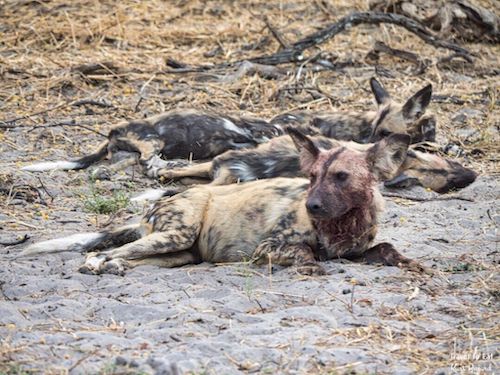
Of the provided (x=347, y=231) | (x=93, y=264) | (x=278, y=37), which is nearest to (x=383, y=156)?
(x=347, y=231)

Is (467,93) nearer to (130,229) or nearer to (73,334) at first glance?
(130,229)

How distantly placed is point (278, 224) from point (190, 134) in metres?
2.42

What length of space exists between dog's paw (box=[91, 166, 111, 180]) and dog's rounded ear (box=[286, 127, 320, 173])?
1.93 metres

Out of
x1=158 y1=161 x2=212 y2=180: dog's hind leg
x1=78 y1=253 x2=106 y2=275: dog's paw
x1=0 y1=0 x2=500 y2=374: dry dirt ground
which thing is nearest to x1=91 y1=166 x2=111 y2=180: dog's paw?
x1=0 y1=0 x2=500 y2=374: dry dirt ground

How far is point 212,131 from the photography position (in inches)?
270

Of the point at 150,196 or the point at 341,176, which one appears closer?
the point at 341,176

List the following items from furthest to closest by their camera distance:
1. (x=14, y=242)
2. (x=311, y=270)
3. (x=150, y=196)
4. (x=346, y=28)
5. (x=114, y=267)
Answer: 1. (x=346, y=28)
2. (x=150, y=196)
3. (x=14, y=242)
4. (x=114, y=267)
5. (x=311, y=270)

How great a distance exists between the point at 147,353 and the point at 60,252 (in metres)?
1.60

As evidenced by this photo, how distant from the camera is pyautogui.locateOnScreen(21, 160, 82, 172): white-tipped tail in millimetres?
6145

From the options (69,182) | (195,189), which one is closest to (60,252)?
(195,189)

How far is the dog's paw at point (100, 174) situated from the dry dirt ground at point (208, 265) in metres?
0.08

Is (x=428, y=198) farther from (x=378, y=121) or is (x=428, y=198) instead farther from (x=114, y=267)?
(x=114, y=267)

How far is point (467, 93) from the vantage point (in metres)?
8.21

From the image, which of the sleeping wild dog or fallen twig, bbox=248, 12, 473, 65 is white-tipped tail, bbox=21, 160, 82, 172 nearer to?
the sleeping wild dog
